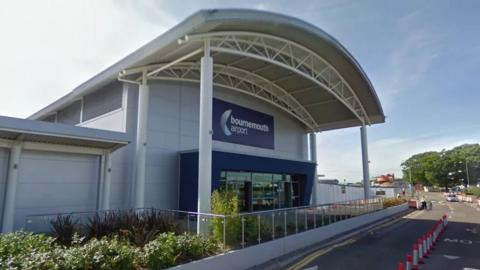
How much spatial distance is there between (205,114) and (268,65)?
26.8 feet

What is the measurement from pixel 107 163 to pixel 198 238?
7552 mm

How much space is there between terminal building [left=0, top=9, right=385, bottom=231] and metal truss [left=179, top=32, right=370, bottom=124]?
0.09 m

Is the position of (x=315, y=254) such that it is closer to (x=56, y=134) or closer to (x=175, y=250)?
(x=175, y=250)

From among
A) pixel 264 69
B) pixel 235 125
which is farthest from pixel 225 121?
pixel 264 69

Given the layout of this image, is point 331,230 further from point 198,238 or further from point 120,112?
point 120,112

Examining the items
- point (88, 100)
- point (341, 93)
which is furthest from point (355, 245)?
point (88, 100)

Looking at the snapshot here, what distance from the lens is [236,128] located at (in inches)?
834

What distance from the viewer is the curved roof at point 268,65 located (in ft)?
42.3

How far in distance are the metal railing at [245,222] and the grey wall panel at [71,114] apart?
28.3ft

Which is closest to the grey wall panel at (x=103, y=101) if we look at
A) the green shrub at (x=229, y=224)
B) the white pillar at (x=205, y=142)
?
the white pillar at (x=205, y=142)

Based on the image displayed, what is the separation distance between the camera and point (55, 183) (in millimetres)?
13289

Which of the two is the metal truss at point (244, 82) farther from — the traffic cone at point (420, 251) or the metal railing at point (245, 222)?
the traffic cone at point (420, 251)

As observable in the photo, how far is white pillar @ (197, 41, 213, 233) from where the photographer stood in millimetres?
11625

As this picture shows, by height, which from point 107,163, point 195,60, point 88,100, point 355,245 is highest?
point 195,60
